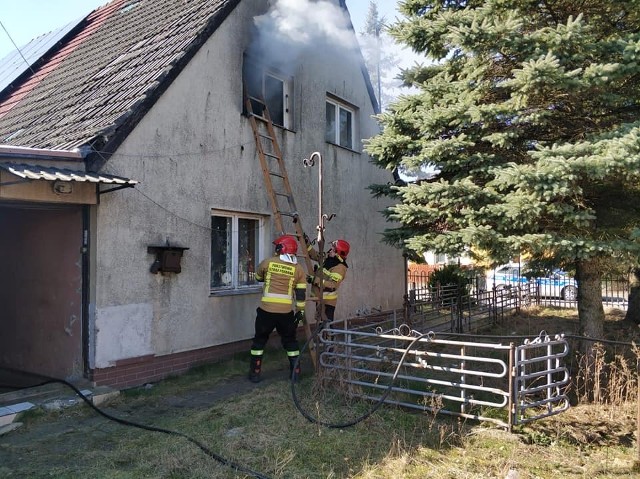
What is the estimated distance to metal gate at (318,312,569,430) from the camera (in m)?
4.83

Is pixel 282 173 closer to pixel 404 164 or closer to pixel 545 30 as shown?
pixel 404 164

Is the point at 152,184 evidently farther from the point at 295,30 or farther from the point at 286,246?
the point at 295,30

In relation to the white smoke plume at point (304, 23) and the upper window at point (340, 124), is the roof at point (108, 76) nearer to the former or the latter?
the white smoke plume at point (304, 23)

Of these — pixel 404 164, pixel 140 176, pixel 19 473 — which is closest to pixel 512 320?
pixel 404 164

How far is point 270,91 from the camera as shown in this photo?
927cm

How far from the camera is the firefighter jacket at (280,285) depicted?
6.68 meters

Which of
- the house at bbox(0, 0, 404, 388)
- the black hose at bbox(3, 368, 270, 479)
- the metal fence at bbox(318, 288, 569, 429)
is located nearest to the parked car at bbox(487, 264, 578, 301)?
the metal fence at bbox(318, 288, 569, 429)

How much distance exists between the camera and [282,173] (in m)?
8.66

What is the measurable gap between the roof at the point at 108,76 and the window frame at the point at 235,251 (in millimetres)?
2027

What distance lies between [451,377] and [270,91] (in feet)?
19.0

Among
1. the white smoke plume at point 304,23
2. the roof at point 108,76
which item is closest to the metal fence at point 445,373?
the roof at point 108,76

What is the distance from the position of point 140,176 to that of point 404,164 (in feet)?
12.0

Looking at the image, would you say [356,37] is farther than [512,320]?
No

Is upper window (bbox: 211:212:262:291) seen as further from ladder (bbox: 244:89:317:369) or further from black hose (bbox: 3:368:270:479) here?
black hose (bbox: 3:368:270:479)
